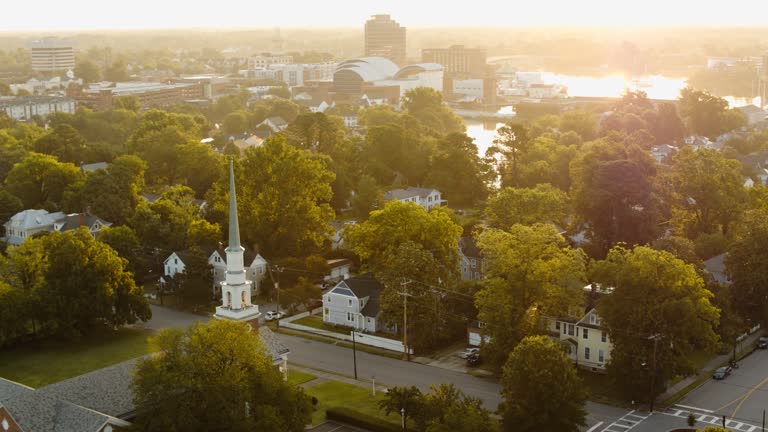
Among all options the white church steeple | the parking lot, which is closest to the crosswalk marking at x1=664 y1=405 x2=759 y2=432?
the parking lot

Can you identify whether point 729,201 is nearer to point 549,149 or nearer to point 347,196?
point 549,149

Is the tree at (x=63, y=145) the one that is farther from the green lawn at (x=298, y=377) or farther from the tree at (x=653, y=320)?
the tree at (x=653, y=320)

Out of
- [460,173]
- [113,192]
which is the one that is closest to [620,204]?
[460,173]

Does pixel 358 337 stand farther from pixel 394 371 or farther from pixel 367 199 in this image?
pixel 367 199

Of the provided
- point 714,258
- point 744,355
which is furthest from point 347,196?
point 744,355

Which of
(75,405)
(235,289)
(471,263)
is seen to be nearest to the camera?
(75,405)

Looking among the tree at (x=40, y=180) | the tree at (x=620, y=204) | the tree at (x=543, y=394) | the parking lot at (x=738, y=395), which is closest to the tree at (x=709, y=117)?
the tree at (x=620, y=204)

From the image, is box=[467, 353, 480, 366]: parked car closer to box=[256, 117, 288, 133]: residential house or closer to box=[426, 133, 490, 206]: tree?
box=[426, 133, 490, 206]: tree
